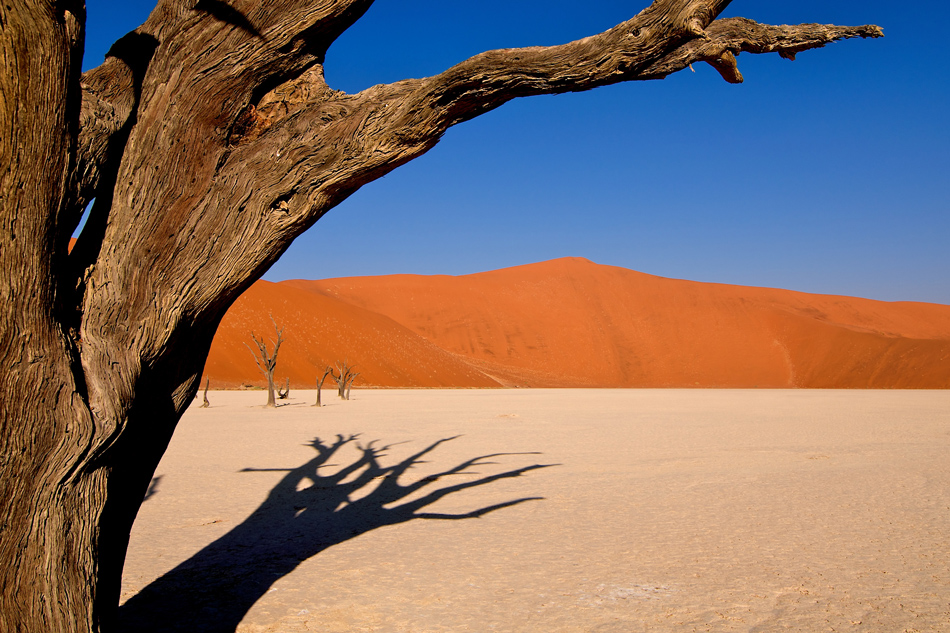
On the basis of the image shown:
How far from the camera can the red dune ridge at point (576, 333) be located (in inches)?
2044

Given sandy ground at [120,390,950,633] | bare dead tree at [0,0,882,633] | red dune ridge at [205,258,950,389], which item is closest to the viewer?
bare dead tree at [0,0,882,633]

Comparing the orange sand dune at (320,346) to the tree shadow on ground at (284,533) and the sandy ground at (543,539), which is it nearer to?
Result: the sandy ground at (543,539)

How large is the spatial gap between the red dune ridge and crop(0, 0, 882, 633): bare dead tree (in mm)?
40060

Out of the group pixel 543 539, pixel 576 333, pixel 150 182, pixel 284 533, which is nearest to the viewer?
pixel 150 182

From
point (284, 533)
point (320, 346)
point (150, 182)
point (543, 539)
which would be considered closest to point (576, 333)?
point (320, 346)

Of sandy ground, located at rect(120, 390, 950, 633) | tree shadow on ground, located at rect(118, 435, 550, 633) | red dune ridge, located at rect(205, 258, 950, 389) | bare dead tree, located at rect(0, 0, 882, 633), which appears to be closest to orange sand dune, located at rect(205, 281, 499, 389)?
red dune ridge, located at rect(205, 258, 950, 389)

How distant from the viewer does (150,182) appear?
115 inches

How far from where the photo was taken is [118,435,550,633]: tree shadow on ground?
413 cm

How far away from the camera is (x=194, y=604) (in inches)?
168

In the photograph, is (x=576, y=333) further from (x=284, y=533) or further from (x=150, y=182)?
(x=150, y=182)

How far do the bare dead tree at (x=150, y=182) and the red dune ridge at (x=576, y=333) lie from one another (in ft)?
131

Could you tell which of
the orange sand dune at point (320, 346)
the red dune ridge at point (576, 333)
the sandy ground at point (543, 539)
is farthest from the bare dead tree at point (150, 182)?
the orange sand dune at point (320, 346)

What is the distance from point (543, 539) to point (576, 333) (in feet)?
236

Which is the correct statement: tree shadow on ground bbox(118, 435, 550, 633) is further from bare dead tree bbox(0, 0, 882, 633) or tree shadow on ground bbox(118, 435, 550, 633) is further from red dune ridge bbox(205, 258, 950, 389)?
red dune ridge bbox(205, 258, 950, 389)
